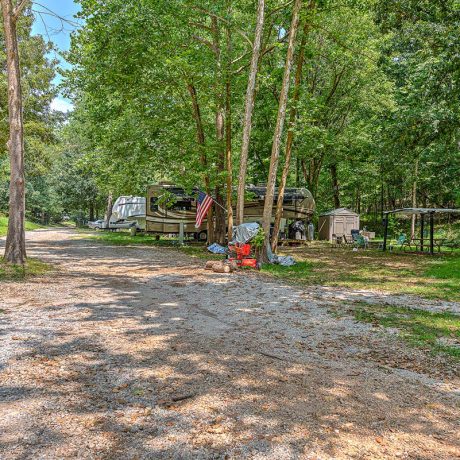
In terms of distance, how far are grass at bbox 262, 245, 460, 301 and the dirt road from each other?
363 centimetres

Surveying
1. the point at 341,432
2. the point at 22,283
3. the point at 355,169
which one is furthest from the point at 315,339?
the point at 355,169

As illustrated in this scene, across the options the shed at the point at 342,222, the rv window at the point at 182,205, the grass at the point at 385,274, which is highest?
the rv window at the point at 182,205

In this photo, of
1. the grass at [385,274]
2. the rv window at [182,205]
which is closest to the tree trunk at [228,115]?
the grass at [385,274]

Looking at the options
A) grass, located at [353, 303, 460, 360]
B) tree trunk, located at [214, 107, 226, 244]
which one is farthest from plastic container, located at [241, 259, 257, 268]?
tree trunk, located at [214, 107, 226, 244]

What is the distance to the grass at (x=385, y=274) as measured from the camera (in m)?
9.57

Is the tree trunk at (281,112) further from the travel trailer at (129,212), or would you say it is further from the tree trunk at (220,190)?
the travel trailer at (129,212)

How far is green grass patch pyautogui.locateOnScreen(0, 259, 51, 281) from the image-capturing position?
9070 mm

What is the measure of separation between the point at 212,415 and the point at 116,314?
3468 mm

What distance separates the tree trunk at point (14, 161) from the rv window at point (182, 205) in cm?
1230

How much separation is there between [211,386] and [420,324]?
3961 millimetres

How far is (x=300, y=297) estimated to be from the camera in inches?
321

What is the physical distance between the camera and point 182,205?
2267 centimetres

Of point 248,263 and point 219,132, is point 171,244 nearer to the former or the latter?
point 219,132

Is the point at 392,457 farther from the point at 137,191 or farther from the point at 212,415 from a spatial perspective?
the point at 137,191
